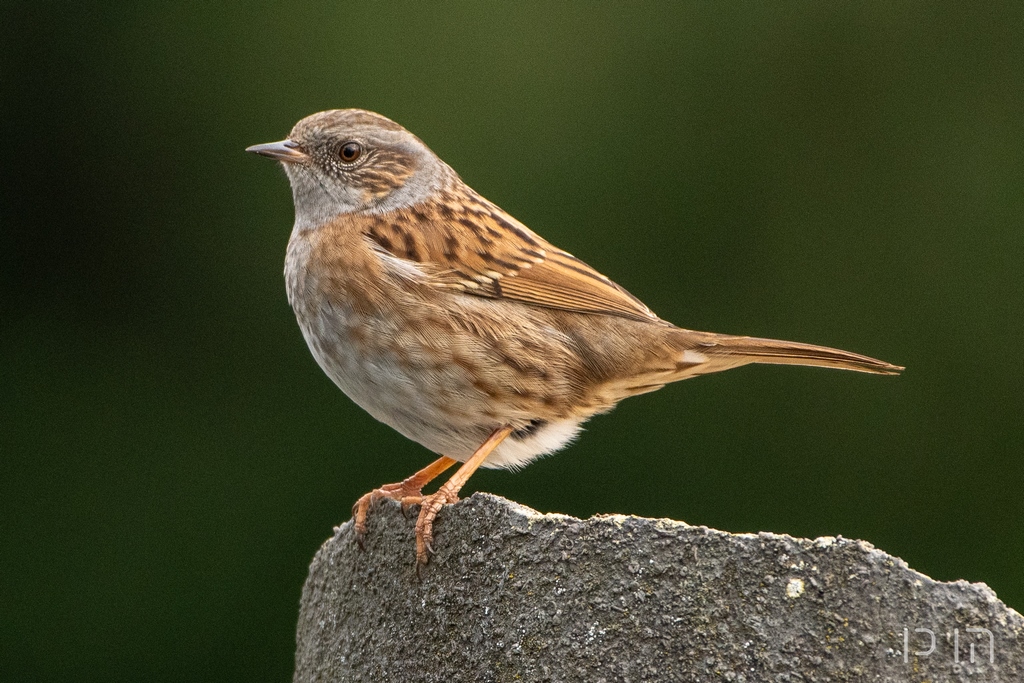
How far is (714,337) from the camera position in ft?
10.7

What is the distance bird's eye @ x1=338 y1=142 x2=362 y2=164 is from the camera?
3604 mm

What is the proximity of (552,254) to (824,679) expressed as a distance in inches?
77.4

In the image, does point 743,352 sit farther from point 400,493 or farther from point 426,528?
point 426,528

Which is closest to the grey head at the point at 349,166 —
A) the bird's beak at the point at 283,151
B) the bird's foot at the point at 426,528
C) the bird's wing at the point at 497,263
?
the bird's beak at the point at 283,151

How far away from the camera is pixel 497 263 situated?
3.28 meters

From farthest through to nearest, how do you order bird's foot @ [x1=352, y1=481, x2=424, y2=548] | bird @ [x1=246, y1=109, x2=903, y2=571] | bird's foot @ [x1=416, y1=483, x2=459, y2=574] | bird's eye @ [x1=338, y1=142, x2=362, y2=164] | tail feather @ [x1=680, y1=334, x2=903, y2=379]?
1. bird's eye @ [x1=338, y1=142, x2=362, y2=164]
2. tail feather @ [x1=680, y1=334, x2=903, y2=379]
3. bird @ [x1=246, y1=109, x2=903, y2=571]
4. bird's foot @ [x1=352, y1=481, x2=424, y2=548]
5. bird's foot @ [x1=416, y1=483, x2=459, y2=574]

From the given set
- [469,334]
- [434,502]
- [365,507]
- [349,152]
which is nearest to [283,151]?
[349,152]

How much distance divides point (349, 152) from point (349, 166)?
0.18ft

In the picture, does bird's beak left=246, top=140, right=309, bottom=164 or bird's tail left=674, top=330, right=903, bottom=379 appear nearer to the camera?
bird's tail left=674, top=330, right=903, bottom=379

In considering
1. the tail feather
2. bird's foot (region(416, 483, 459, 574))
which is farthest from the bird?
bird's foot (region(416, 483, 459, 574))

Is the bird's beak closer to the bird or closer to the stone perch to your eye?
the bird

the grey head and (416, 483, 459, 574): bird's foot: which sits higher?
the grey head

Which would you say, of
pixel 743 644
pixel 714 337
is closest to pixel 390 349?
pixel 714 337

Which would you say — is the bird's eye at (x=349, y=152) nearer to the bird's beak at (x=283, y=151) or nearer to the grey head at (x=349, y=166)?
the grey head at (x=349, y=166)
